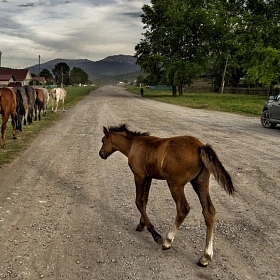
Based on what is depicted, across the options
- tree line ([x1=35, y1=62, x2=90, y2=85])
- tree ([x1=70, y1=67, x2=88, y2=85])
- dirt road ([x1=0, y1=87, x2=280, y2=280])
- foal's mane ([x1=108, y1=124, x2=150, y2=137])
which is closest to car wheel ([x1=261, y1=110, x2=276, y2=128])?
dirt road ([x1=0, y1=87, x2=280, y2=280])

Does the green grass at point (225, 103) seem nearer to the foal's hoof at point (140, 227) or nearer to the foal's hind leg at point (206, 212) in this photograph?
the foal's hoof at point (140, 227)

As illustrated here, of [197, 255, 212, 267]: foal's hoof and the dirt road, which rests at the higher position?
[197, 255, 212, 267]: foal's hoof

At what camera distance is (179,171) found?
4.16 meters

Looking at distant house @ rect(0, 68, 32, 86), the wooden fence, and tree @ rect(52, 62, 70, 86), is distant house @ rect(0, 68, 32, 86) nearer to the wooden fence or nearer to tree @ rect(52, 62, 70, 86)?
tree @ rect(52, 62, 70, 86)

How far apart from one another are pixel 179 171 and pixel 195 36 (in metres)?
46.5

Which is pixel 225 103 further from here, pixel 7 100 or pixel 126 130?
pixel 126 130

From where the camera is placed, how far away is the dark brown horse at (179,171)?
4105 millimetres

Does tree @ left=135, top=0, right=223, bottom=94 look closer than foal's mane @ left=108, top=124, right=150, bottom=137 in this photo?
No

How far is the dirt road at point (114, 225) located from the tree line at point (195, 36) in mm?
37640

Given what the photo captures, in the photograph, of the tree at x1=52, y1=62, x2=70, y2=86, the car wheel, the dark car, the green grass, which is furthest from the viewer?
the tree at x1=52, y1=62, x2=70, y2=86

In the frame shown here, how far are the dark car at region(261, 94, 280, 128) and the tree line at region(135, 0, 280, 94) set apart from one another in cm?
2703

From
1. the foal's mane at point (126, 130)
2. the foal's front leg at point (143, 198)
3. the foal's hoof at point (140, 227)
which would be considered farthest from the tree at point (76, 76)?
the foal's front leg at point (143, 198)

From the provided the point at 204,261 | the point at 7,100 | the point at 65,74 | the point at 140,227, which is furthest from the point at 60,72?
the point at 204,261

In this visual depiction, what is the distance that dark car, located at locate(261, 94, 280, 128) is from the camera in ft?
52.7
